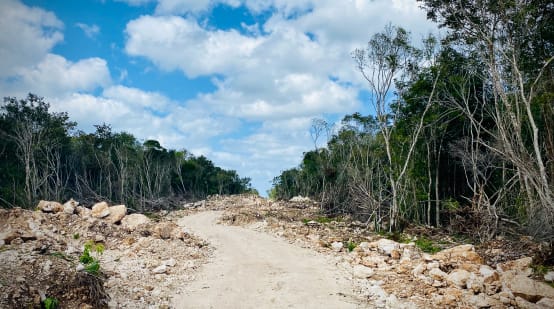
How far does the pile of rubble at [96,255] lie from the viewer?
7273mm

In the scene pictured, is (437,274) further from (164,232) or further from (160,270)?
(164,232)

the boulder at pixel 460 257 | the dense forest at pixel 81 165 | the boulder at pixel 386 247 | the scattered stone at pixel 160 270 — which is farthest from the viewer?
the dense forest at pixel 81 165

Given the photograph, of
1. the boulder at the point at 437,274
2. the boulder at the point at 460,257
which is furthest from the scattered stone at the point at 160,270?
the boulder at the point at 460,257

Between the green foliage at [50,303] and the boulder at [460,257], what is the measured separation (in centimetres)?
863

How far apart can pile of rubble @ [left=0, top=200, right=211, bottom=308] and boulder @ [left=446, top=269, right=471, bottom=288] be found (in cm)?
618

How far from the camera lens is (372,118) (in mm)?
30812

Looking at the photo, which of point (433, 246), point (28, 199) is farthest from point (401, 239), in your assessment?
point (28, 199)

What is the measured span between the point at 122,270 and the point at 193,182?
Result: 47.6 metres

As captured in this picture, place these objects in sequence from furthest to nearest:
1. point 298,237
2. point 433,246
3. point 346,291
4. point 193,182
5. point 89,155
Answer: point 193,182 < point 89,155 < point 298,237 < point 433,246 < point 346,291

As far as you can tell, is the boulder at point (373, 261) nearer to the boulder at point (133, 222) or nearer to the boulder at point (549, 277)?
the boulder at point (549, 277)

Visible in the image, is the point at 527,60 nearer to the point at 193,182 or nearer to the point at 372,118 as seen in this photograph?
the point at 372,118

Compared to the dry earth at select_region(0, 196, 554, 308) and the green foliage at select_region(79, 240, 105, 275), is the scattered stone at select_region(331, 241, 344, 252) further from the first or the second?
the green foliage at select_region(79, 240, 105, 275)

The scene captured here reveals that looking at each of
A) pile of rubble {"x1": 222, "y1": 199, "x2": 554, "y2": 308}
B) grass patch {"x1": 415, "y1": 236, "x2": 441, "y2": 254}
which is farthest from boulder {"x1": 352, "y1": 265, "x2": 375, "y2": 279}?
grass patch {"x1": 415, "y1": 236, "x2": 441, "y2": 254}

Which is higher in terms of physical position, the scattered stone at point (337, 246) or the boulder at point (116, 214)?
the boulder at point (116, 214)
